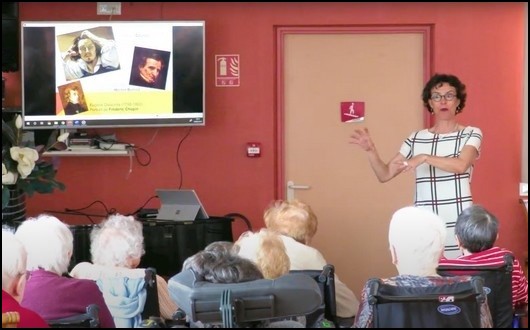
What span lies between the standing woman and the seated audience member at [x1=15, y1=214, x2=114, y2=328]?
1.81 m

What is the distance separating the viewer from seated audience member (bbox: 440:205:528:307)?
3475mm

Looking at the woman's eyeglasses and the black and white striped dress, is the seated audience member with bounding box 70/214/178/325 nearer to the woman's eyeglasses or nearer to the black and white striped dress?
the black and white striped dress

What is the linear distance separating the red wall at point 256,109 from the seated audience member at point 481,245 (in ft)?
7.91

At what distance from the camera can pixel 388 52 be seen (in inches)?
234

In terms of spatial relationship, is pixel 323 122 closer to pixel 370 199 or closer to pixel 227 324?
pixel 370 199

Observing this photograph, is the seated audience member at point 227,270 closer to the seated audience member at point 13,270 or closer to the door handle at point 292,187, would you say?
the seated audience member at point 13,270

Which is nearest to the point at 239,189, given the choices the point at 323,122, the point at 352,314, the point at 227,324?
the point at 323,122

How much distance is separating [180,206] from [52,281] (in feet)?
7.77

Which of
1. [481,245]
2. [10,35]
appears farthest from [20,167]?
[10,35]

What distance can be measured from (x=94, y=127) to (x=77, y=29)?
2.12 feet

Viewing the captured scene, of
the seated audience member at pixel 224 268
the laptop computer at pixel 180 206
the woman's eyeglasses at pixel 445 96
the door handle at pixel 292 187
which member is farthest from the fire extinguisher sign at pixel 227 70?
the seated audience member at pixel 224 268

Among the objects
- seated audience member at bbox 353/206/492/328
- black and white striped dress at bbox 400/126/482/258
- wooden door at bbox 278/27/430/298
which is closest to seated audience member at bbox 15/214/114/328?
seated audience member at bbox 353/206/492/328

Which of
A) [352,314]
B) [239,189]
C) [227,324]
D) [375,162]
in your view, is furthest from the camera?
[239,189]

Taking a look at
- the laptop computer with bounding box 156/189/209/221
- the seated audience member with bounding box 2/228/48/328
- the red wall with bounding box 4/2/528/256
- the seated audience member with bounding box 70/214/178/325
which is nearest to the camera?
the seated audience member with bounding box 2/228/48/328
